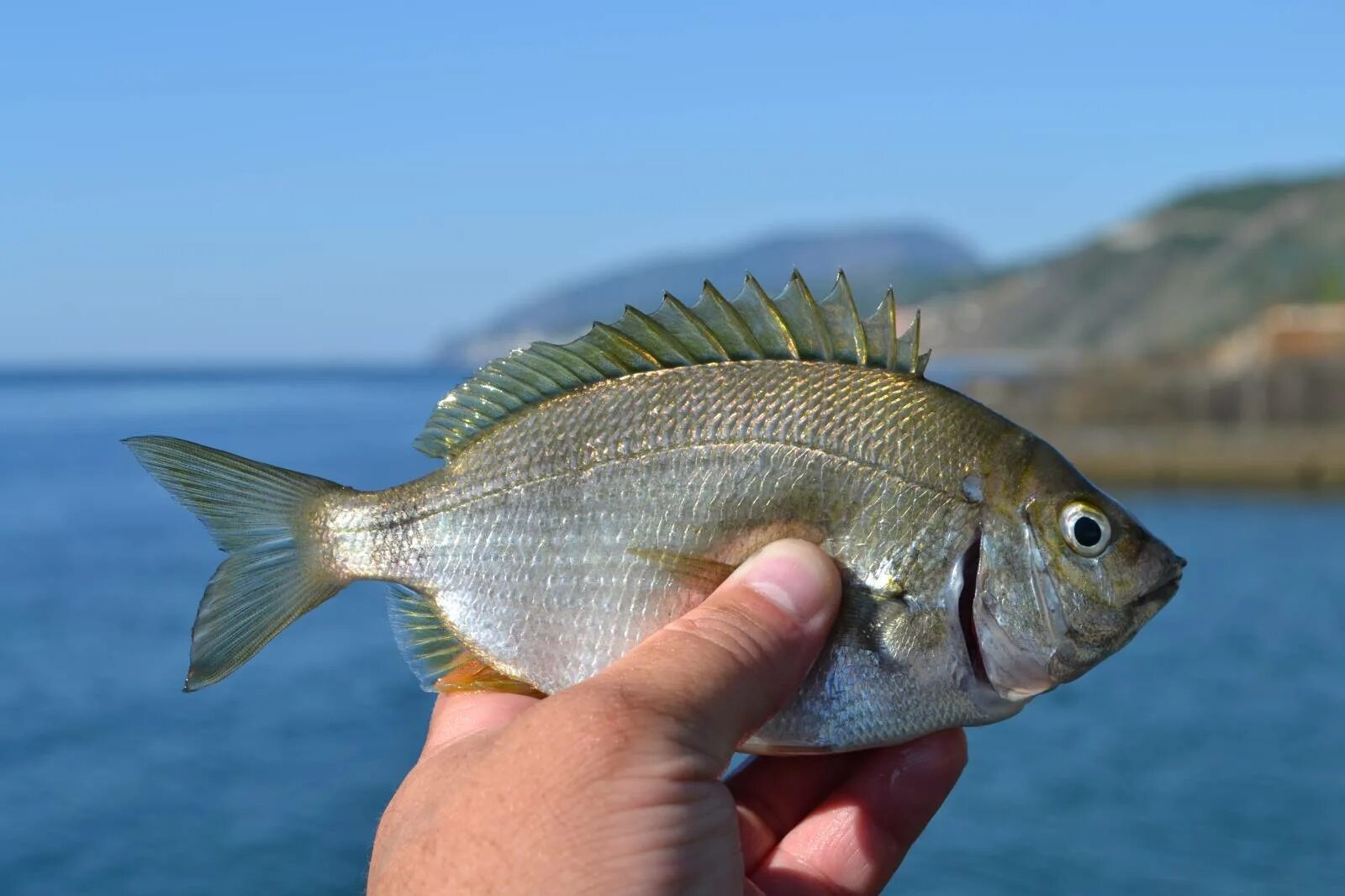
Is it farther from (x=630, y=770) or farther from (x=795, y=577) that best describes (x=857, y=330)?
(x=630, y=770)

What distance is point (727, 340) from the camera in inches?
145

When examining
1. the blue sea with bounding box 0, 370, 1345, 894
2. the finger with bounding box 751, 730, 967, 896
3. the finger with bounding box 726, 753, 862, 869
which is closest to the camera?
the finger with bounding box 751, 730, 967, 896

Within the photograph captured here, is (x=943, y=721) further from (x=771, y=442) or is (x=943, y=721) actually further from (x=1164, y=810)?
(x=1164, y=810)

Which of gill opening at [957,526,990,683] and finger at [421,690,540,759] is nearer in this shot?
gill opening at [957,526,990,683]

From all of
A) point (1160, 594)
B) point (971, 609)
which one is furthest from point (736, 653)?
point (1160, 594)

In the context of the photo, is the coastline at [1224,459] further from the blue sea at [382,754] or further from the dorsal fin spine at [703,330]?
the dorsal fin spine at [703,330]

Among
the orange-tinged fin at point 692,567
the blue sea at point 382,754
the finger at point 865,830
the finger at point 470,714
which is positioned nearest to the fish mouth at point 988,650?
the finger at point 865,830

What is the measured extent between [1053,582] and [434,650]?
182 centimetres

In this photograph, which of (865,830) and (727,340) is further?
(865,830)

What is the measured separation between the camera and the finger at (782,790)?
4.15 metres

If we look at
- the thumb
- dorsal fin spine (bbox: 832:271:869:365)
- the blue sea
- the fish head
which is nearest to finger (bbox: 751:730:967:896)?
the fish head

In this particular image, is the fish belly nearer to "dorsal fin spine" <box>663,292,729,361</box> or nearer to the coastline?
"dorsal fin spine" <box>663,292,729,361</box>

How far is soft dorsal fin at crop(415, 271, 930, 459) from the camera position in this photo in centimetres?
367

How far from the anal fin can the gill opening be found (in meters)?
1.28
